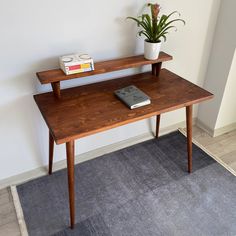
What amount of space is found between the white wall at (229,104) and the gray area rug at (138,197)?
0.39m

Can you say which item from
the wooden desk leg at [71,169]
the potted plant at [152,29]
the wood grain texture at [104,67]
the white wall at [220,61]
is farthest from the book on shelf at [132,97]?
the white wall at [220,61]

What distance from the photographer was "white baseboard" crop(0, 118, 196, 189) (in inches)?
67.1

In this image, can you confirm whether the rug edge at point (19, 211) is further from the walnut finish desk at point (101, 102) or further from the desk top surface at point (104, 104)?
the desk top surface at point (104, 104)

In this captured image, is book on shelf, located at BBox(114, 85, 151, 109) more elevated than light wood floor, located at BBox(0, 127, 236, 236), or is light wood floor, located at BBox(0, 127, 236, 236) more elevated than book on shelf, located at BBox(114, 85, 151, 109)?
book on shelf, located at BBox(114, 85, 151, 109)

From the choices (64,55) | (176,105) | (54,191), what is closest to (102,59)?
(64,55)

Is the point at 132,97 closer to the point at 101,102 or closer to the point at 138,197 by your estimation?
the point at 101,102

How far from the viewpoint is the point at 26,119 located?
1.56 m

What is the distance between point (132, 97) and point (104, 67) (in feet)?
0.84

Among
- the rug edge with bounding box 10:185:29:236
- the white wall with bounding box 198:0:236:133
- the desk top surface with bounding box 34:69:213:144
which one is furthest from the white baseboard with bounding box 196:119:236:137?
the rug edge with bounding box 10:185:29:236

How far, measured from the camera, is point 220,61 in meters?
1.98

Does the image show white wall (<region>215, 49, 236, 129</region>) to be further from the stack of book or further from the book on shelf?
the stack of book

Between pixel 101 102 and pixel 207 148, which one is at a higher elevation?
pixel 101 102

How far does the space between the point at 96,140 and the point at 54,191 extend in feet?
1.57

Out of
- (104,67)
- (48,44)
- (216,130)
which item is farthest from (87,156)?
(216,130)
